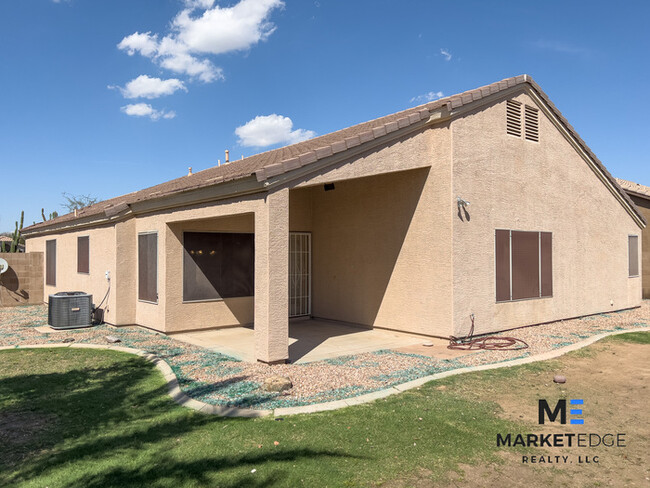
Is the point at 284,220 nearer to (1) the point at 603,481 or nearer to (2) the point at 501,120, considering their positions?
(1) the point at 603,481

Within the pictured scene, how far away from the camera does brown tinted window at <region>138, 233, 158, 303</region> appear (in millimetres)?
11758

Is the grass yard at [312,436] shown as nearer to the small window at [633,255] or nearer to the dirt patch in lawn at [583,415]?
the dirt patch in lawn at [583,415]

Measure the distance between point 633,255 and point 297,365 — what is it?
14474 mm

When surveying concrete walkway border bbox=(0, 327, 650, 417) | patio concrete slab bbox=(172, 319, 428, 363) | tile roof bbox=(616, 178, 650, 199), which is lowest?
patio concrete slab bbox=(172, 319, 428, 363)

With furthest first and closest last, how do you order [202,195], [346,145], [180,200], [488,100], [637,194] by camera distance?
1. [637,194]
2. [488,100]
3. [180,200]
4. [202,195]
5. [346,145]

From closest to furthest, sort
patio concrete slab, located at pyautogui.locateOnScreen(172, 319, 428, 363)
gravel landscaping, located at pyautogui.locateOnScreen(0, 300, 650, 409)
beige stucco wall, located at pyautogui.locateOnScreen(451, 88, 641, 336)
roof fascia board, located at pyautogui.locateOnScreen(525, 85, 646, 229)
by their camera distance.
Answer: gravel landscaping, located at pyautogui.locateOnScreen(0, 300, 650, 409) → patio concrete slab, located at pyautogui.locateOnScreen(172, 319, 428, 363) → beige stucco wall, located at pyautogui.locateOnScreen(451, 88, 641, 336) → roof fascia board, located at pyautogui.locateOnScreen(525, 85, 646, 229)

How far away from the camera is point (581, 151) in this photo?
14.0 metres

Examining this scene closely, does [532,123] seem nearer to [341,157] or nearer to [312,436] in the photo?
[341,157]

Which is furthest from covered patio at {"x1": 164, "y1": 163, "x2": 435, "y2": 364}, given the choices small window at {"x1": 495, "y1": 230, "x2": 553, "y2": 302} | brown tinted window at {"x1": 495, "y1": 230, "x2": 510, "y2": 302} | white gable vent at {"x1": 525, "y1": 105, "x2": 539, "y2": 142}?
white gable vent at {"x1": 525, "y1": 105, "x2": 539, "y2": 142}

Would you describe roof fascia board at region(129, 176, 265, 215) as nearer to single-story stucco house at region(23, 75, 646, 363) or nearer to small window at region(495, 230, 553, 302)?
single-story stucco house at region(23, 75, 646, 363)

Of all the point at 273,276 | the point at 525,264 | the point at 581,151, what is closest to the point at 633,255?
the point at 581,151

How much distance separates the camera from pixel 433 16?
15.3 m

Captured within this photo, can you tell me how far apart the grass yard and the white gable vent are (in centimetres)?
695

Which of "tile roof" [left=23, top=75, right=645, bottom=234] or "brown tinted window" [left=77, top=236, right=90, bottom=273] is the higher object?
"tile roof" [left=23, top=75, right=645, bottom=234]
